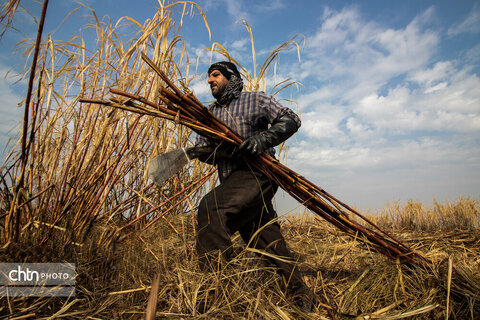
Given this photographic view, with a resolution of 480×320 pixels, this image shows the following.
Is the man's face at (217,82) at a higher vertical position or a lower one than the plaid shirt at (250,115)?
higher

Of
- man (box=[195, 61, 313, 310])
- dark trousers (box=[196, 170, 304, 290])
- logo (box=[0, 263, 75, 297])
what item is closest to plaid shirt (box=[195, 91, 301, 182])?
man (box=[195, 61, 313, 310])

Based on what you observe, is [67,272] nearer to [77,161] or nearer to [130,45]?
[77,161]

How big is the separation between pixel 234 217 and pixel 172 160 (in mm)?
439

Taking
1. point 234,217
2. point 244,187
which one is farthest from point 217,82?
point 234,217

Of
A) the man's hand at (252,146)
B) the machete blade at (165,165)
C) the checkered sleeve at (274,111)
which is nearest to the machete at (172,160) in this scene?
the machete blade at (165,165)

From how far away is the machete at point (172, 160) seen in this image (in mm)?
1378

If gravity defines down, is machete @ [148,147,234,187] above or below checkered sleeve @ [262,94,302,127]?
below

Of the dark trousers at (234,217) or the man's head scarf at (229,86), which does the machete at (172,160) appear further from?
the man's head scarf at (229,86)

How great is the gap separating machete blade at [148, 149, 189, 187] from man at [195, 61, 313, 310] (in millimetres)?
152

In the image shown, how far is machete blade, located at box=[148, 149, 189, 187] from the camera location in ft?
4.51

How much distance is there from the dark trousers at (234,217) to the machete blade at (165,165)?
23cm

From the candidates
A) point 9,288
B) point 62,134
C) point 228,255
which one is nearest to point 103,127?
point 62,134

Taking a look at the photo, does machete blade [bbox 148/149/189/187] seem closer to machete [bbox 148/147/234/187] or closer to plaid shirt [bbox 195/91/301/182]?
machete [bbox 148/147/234/187]

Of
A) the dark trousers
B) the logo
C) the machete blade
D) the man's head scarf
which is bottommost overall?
the logo
